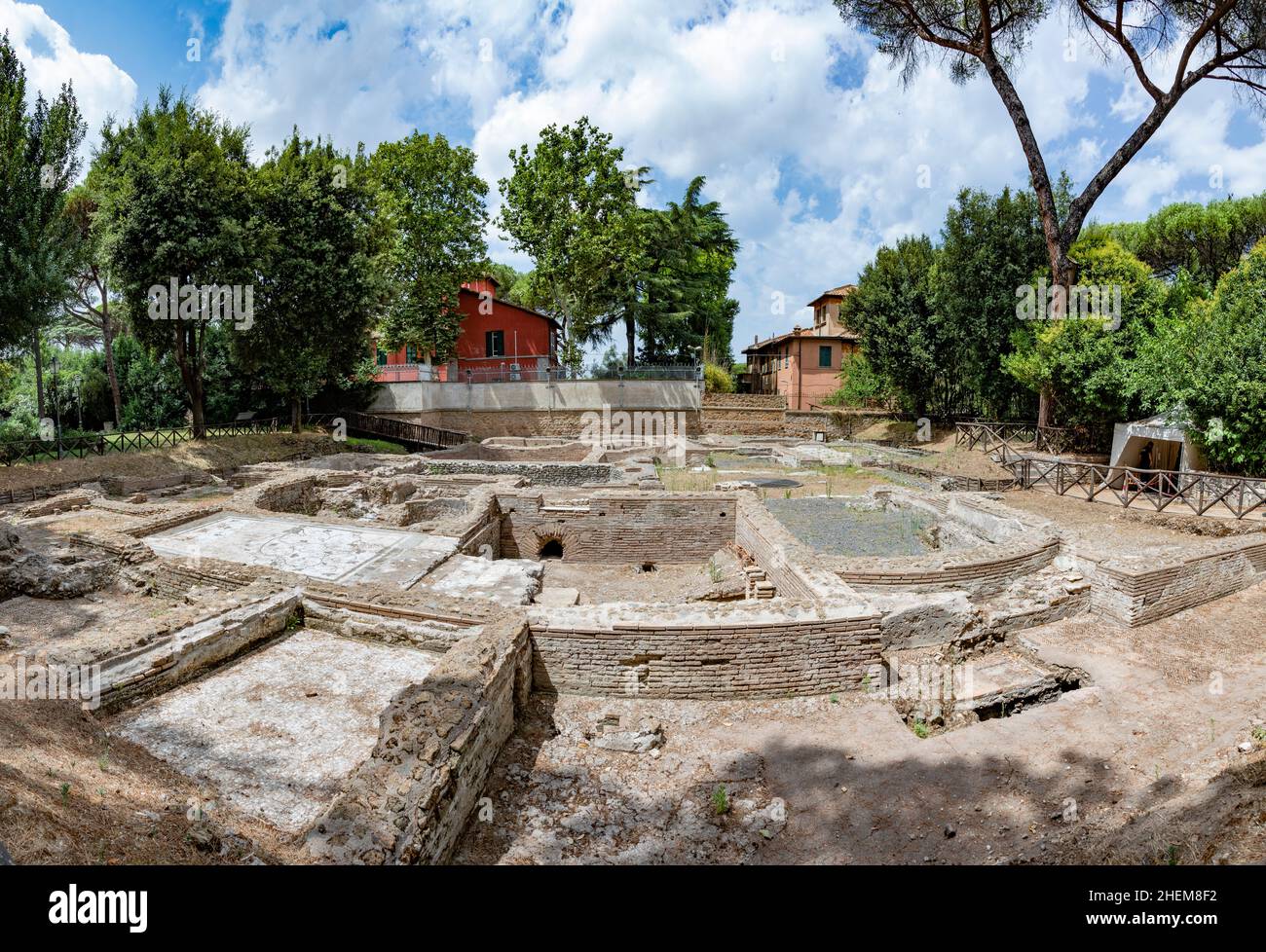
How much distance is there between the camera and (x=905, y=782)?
550 cm

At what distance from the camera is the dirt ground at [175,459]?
17.1 metres

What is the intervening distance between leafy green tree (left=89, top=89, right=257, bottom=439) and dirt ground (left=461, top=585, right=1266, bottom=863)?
20678 millimetres

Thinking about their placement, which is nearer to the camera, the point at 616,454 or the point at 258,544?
the point at 258,544

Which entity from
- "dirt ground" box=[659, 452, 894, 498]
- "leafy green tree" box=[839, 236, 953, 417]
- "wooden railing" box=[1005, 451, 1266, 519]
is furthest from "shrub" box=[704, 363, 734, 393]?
"wooden railing" box=[1005, 451, 1266, 519]

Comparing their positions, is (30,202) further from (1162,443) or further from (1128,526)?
(1162,443)

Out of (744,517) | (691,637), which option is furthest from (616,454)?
(691,637)

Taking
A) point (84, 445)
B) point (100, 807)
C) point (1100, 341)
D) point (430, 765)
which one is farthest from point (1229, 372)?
point (84, 445)

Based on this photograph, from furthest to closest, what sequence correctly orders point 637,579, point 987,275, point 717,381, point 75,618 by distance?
point 717,381
point 987,275
point 637,579
point 75,618

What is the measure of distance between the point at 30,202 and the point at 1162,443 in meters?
31.1

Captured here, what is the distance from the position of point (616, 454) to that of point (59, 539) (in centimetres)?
1652

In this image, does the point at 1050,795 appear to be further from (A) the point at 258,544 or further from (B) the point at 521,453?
(B) the point at 521,453

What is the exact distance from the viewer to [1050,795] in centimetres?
522

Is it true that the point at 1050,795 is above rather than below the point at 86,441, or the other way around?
below

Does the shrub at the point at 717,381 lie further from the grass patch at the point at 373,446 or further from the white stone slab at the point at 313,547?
the white stone slab at the point at 313,547
